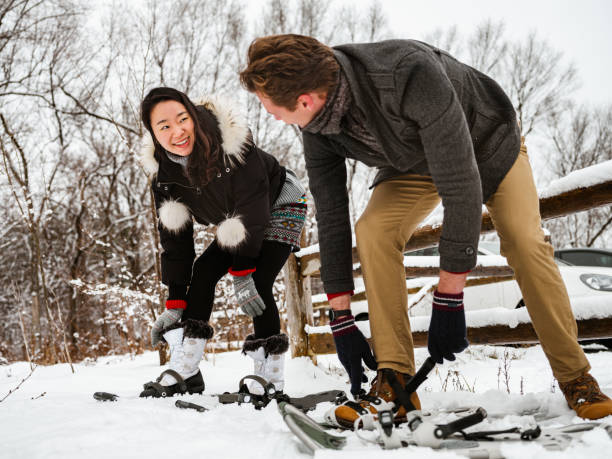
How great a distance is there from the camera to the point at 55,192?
41.7 ft

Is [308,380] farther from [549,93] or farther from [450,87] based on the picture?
[549,93]

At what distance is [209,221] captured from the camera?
2533mm

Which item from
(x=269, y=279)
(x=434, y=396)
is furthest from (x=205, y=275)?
(x=434, y=396)

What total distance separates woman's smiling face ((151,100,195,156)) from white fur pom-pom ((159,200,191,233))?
0.97 ft

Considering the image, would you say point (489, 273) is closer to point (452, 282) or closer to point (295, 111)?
point (452, 282)

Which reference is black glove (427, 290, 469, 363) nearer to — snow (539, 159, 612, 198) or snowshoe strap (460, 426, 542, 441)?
snowshoe strap (460, 426, 542, 441)

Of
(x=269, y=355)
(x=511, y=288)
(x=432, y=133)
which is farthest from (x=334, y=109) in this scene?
(x=511, y=288)

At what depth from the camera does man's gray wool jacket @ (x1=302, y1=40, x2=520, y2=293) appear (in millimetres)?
1424

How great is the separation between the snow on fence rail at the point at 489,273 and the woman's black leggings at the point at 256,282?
1.06m

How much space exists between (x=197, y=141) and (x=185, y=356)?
110 centimetres

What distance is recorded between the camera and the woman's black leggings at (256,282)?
2330 mm

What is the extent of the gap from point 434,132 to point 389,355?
33.2 inches

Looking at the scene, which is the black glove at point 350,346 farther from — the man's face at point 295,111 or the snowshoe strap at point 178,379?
the snowshoe strap at point 178,379

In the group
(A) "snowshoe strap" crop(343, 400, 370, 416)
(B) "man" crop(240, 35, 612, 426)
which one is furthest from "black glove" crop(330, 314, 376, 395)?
(A) "snowshoe strap" crop(343, 400, 370, 416)
